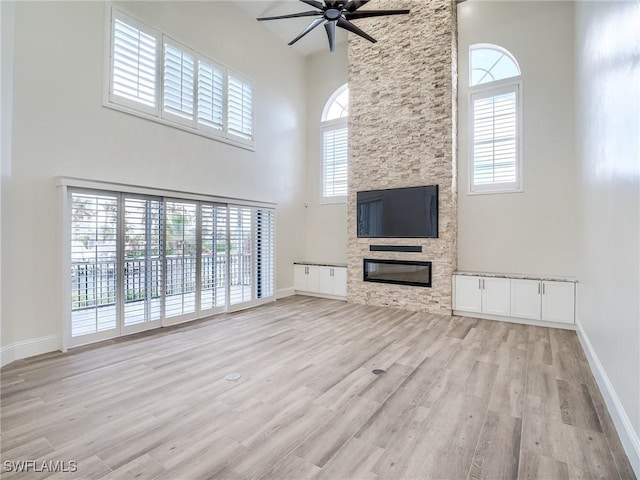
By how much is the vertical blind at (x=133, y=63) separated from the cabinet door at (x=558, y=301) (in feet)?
22.1

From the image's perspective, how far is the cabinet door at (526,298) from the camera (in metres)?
5.06

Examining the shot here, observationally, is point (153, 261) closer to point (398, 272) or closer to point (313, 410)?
point (313, 410)

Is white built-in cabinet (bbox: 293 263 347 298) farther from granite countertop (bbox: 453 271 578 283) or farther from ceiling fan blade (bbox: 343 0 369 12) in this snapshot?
ceiling fan blade (bbox: 343 0 369 12)

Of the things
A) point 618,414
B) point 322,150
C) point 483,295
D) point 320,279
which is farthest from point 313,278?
point 618,414

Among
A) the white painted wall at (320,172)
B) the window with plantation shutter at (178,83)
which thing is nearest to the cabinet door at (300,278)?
the white painted wall at (320,172)

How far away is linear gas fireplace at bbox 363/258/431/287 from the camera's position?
6016mm

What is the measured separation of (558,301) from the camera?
4.92 m

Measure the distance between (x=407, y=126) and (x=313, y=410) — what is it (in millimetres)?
5440

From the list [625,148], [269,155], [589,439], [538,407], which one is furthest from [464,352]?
[269,155]

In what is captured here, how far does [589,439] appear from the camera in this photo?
7.10 ft

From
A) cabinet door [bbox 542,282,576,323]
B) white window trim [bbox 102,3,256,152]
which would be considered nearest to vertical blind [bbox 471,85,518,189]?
cabinet door [bbox 542,282,576,323]

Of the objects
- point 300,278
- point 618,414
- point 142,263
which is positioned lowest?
point 618,414

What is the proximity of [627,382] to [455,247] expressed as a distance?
4179mm

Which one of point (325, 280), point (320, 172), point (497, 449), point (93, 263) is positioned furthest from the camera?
point (320, 172)
